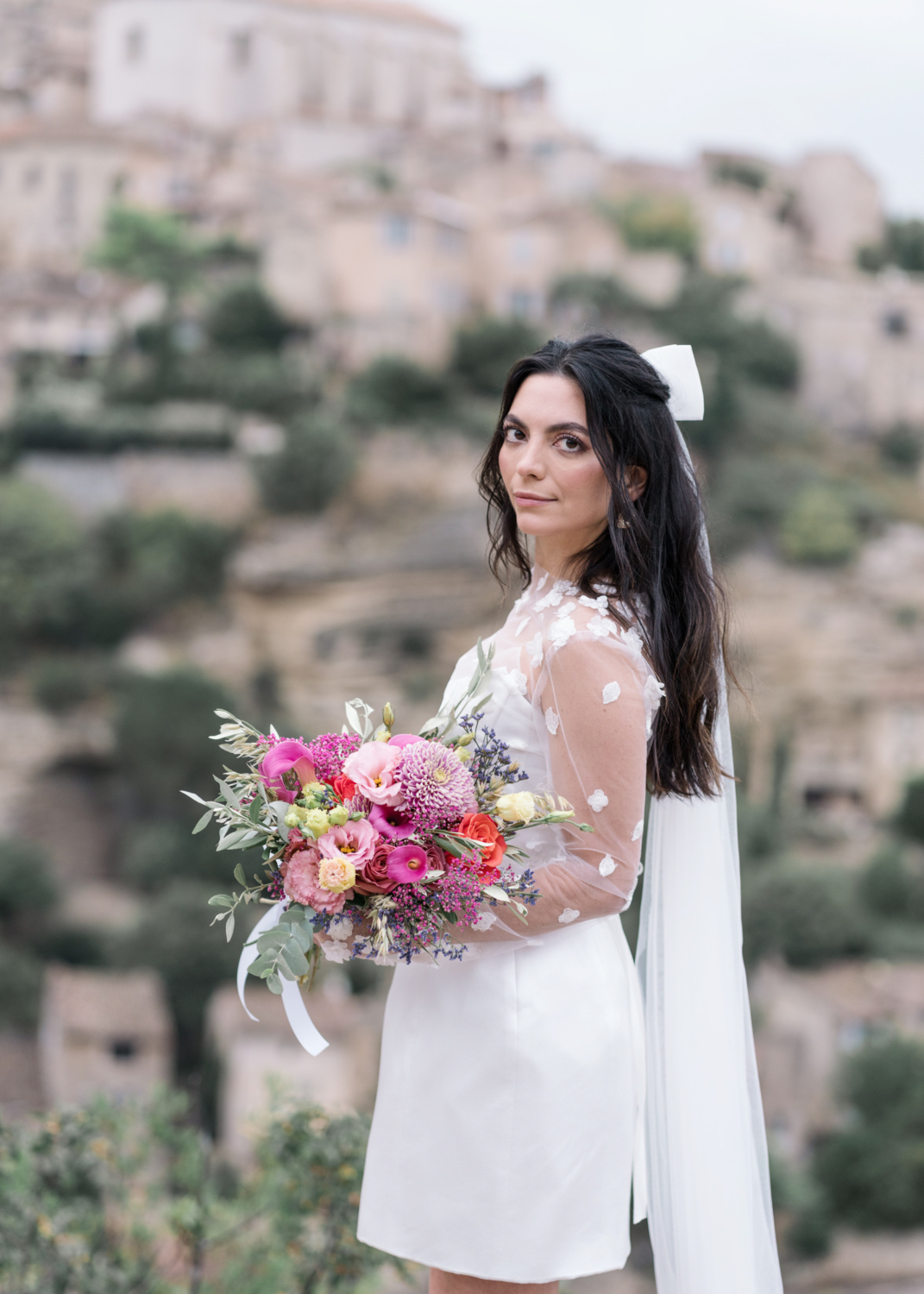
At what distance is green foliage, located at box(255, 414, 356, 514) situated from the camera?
2212 cm

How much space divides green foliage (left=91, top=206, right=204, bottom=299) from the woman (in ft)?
86.3

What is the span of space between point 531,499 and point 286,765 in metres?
0.47

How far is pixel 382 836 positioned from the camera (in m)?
1.52

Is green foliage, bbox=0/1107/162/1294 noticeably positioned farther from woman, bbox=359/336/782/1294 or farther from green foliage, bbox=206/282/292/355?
green foliage, bbox=206/282/292/355

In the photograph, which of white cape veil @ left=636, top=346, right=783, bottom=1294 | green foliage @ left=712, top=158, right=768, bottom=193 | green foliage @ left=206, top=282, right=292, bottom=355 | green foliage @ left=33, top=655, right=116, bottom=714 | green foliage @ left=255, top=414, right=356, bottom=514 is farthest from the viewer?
green foliage @ left=712, top=158, right=768, bottom=193

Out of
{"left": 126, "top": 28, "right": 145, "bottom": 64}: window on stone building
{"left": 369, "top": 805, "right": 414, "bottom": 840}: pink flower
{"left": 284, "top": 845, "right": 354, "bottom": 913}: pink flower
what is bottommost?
{"left": 284, "top": 845, "right": 354, "bottom": 913}: pink flower

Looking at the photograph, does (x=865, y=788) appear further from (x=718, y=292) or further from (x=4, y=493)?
(x=4, y=493)

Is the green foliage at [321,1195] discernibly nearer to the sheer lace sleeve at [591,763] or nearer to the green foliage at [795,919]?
the sheer lace sleeve at [591,763]

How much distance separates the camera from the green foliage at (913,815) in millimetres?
22406

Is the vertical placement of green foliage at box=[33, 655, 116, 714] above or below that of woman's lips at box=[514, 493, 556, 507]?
below

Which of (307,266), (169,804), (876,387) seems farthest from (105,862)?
(876,387)

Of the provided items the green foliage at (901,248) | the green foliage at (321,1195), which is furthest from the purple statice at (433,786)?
the green foliage at (901,248)

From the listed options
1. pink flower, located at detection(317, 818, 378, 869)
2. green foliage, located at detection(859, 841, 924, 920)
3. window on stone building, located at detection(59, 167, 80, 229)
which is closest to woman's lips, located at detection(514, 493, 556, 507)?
pink flower, located at detection(317, 818, 378, 869)

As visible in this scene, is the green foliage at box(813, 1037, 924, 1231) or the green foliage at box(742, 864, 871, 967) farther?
the green foliage at box(742, 864, 871, 967)
